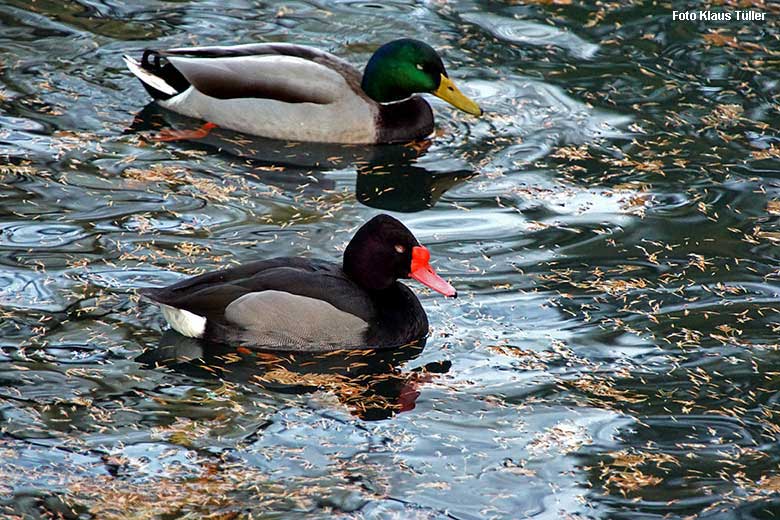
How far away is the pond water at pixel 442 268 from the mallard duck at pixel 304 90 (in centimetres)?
19

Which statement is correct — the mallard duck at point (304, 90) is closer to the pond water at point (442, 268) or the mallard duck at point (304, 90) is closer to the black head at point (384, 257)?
the pond water at point (442, 268)

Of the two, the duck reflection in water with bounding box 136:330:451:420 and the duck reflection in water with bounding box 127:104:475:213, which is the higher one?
the duck reflection in water with bounding box 127:104:475:213

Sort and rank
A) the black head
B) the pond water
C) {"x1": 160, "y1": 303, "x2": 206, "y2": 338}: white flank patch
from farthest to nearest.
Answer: the black head → {"x1": 160, "y1": 303, "x2": 206, "y2": 338}: white flank patch → the pond water

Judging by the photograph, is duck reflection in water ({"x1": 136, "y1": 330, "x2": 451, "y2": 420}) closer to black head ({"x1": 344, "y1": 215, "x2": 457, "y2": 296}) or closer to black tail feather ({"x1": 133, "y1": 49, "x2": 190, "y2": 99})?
black head ({"x1": 344, "y1": 215, "x2": 457, "y2": 296})

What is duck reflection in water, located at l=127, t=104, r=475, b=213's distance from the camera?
9445 mm

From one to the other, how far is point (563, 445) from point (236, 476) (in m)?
1.55

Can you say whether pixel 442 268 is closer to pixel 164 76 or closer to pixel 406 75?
pixel 406 75

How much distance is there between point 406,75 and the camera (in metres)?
10.6

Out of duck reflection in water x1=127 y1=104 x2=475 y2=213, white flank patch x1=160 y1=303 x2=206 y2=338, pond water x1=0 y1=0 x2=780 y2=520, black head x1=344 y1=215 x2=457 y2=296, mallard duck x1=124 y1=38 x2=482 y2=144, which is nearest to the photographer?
pond water x1=0 y1=0 x2=780 y2=520

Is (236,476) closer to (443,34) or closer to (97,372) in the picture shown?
(97,372)

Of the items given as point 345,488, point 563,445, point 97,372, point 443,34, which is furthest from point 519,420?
point 443,34

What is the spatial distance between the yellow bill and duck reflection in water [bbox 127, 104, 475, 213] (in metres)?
0.40

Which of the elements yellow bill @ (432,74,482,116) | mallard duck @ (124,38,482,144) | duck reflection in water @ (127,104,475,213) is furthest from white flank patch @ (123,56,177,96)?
yellow bill @ (432,74,482,116)

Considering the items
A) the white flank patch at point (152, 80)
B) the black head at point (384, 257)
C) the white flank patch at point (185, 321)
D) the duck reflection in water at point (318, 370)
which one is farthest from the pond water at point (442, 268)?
the black head at point (384, 257)
